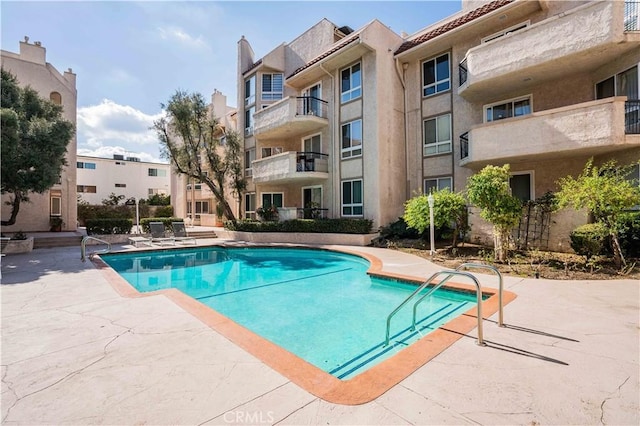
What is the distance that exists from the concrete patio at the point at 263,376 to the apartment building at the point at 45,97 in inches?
838

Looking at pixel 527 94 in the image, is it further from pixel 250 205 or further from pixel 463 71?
pixel 250 205

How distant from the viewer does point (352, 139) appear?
18.4 m

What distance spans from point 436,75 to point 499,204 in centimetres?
973

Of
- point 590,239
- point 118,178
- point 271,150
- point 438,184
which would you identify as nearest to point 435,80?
point 438,184

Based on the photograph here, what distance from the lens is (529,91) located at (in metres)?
13.5

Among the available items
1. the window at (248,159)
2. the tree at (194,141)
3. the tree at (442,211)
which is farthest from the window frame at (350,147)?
the window at (248,159)

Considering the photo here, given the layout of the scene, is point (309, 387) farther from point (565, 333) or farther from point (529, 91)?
point (529, 91)

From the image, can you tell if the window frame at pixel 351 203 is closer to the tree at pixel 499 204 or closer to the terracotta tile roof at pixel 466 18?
the tree at pixel 499 204

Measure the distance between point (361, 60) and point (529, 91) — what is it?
8.96 metres

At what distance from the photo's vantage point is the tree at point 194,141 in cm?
2066

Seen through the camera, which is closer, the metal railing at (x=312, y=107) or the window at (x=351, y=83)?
the window at (x=351, y=83)

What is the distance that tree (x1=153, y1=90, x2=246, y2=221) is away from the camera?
20656mm

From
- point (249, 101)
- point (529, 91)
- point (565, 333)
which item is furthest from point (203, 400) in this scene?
point (249, 101)

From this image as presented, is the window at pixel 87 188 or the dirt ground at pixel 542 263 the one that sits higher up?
the window at pixel 87 188
